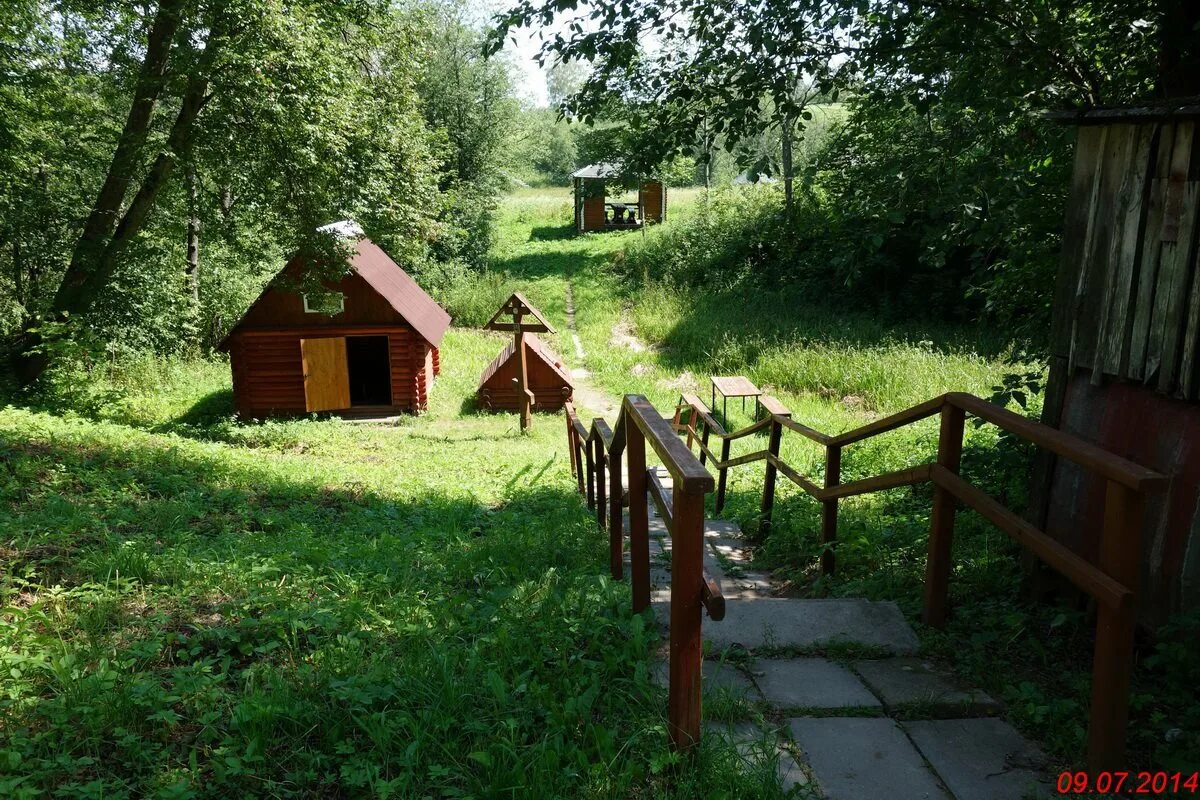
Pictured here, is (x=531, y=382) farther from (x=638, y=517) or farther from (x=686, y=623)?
(x=686, y=623)

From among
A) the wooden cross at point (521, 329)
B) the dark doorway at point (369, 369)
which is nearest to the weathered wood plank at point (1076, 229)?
the wooden cross at point (521, 329)

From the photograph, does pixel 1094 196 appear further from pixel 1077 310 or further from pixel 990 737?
pixel 990 737

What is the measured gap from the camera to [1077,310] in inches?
162

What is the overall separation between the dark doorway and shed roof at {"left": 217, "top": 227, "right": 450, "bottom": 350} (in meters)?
1.51

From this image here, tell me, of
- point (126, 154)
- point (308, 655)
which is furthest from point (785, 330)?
point (308, 655)

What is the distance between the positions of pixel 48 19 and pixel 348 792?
1647 centimetres

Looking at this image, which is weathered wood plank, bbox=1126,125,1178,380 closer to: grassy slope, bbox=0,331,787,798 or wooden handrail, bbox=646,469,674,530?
wooden handrail, bbox=646,469,674,530

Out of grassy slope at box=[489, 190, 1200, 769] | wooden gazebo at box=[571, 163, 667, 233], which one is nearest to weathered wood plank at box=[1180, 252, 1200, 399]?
grassy slope at box=[489, 190, 1200, 769]

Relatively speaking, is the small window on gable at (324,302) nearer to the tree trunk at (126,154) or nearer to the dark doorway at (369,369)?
the dark doorway at (369,369)

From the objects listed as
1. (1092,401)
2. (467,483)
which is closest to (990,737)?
(1092,401)

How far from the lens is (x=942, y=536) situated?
13.4 ft

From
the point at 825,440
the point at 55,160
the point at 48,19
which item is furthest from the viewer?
the point at 55,160

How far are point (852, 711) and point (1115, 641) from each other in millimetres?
962

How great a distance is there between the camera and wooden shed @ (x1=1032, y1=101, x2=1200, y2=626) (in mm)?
Result: 3381
